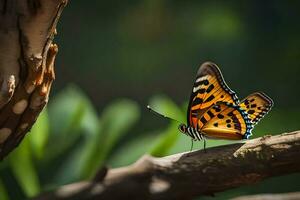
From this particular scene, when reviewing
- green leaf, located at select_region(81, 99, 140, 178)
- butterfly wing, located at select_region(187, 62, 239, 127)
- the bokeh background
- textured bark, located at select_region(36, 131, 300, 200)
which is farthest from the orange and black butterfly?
the bokeh background

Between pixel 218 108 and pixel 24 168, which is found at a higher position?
pixel 218 108

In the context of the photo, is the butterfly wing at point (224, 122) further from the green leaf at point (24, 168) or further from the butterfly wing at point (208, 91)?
the green leaf at point (24, 168)

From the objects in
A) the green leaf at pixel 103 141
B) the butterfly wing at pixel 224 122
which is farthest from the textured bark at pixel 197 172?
the green leaf at pixel 103 141

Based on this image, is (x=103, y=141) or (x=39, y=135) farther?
(x=103, y=141)

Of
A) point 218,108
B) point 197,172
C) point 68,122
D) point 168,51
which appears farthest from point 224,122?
point 168,51

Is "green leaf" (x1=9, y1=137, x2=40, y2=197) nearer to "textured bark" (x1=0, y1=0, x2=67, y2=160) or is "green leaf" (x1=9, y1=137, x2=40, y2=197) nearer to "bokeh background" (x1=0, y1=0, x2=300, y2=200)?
"textured bark" (x1=0, y1=0, x2=67, y2=160)

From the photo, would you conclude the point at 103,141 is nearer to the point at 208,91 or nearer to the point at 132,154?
the point at 132,154
